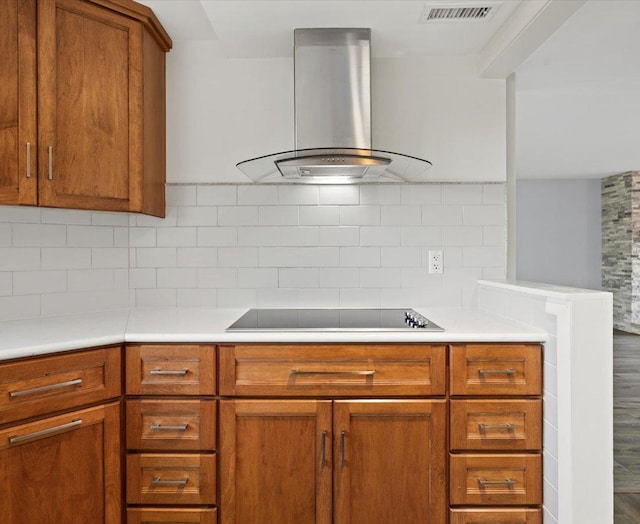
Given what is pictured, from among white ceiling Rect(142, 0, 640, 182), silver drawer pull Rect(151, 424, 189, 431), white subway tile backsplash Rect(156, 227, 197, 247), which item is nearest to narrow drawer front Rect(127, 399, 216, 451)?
silver drawer pull Rect(151, 424, 189, 431)

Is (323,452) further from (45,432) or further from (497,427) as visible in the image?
(45,432)

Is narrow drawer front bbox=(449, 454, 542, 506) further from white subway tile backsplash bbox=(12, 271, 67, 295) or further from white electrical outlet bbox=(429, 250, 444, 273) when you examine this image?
white subway tile backsplash bbox=(12, 271, 67, 295)

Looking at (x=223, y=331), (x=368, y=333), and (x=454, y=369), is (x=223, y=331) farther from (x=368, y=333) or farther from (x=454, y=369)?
(x=454, y=369)

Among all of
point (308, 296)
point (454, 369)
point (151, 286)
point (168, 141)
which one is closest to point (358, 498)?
point (454, 369)

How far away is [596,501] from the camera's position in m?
1.64

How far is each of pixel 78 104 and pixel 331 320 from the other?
1324mm

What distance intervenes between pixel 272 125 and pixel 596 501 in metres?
2.06

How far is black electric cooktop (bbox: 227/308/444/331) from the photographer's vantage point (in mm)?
1821

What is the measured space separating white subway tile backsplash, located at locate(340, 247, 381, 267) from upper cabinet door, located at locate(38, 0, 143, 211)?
39.1 inches

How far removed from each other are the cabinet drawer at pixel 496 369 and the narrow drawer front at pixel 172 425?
88 centimetres

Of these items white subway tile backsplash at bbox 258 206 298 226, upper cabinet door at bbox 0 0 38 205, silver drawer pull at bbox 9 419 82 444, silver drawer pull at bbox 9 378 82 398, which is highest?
upper cabinet door at bbox 0 0 38 205

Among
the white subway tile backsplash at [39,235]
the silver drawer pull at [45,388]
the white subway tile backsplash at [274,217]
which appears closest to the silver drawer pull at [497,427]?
the white subway tile backsplash at [274,217]

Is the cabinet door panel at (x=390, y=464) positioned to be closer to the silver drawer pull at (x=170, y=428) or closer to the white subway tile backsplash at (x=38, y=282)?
the silver drawer pull at (x=170, y=428)

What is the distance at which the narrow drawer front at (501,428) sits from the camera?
5.74 feet
